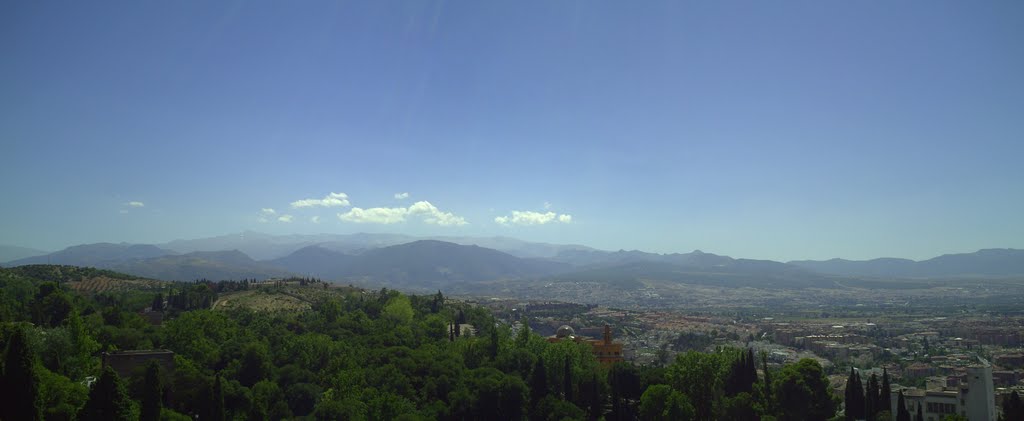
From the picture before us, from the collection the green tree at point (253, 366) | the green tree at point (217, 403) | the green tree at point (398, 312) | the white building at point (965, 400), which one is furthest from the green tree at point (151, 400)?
the white building at point (965, 400)

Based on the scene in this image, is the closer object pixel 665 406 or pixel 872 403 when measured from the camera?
pixel 665 406

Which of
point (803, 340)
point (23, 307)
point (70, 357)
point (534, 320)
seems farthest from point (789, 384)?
point (534, 320)

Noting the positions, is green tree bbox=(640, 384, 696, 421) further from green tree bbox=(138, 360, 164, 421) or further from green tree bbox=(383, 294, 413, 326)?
green tree bbox=(383, 294, 413, 326)

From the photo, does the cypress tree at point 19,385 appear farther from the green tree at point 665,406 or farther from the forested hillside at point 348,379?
the green tree at point 665,406

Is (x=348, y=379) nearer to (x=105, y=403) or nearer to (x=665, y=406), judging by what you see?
(x=105, y=403)

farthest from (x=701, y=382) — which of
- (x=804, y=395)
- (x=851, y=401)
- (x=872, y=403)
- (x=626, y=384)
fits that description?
(x=872, y=403)

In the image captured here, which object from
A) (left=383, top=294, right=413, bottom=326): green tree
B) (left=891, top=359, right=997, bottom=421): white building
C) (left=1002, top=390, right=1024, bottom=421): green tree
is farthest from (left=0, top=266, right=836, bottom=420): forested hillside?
(left=383, top=294, right=413, bottom=326): green tree

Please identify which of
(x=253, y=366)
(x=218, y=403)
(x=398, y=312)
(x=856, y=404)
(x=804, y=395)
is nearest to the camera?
(x=218, y=403)
